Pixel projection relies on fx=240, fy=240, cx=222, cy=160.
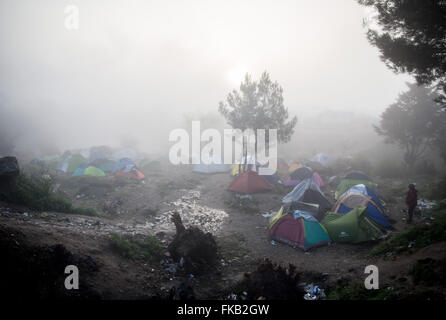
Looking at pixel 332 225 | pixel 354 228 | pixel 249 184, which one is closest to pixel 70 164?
pixel 249 184

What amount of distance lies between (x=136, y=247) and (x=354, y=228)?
297 inches

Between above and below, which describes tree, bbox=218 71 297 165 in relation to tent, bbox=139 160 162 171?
above

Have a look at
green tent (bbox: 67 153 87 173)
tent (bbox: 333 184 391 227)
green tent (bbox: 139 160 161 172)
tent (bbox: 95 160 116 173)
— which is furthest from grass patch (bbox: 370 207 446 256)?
green tent (bbox: 67 153 87 173)

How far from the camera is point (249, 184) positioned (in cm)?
1564

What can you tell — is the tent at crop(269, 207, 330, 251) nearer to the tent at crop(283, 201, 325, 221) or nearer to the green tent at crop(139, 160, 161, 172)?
the tent at crop(283, 201, 325, 221)

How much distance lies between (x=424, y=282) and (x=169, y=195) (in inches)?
533

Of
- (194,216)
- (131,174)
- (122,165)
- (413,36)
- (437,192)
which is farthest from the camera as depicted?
(122,165)

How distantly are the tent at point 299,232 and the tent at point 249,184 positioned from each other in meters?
6.13

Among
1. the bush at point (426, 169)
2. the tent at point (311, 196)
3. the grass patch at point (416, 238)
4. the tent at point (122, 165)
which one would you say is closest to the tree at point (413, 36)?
the grass patch at point (416, 238)

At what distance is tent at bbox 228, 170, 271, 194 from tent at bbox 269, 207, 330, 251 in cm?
613

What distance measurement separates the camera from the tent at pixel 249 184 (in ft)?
51.2

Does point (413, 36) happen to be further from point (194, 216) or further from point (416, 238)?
point (194, 216)

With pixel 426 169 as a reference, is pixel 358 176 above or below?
below

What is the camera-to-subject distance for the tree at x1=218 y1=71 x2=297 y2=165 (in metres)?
17.2
